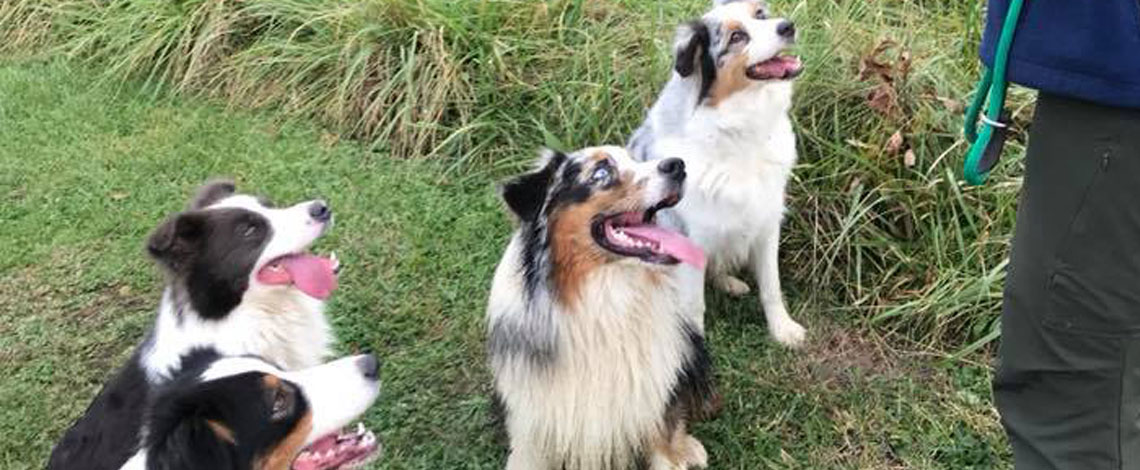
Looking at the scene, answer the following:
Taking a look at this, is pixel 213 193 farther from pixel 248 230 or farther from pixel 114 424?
pixel 114 424

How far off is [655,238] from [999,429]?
1.42 meters

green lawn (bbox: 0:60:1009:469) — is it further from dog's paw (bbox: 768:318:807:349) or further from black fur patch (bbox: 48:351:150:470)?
black fur patch (bbox: 48:351:150:470)

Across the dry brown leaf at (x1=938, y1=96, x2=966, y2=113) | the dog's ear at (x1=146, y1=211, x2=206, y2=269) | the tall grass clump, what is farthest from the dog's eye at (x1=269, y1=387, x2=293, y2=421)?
the dry brown leaf at (x1=938, y1=96, x2=966, y2=113)

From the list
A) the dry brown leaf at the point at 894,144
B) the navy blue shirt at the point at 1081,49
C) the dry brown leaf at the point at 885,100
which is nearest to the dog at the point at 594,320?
the navy blue shirt at the point at 1081,49

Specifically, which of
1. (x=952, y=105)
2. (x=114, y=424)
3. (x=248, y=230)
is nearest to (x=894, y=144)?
(x=952, y=105)

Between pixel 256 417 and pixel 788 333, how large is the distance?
84.5 inches

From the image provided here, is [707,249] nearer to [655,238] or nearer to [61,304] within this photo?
[655,238]

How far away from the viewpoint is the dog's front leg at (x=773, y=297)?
11.8ft

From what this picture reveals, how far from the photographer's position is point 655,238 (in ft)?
8.67

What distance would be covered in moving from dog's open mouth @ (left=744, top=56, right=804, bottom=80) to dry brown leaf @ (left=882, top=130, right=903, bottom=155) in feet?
2.23

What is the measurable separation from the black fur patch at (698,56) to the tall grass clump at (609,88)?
0.95 m

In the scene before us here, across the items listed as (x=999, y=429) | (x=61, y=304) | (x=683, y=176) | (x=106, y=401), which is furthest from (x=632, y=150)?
(x=61, y=304)

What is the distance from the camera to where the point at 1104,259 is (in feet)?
5.85

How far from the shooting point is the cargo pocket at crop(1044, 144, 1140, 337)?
1.73 metres
